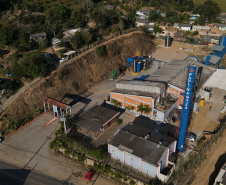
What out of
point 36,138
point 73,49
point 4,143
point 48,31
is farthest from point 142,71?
point 4,143

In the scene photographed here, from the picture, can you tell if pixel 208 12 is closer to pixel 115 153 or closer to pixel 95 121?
pixel 95 121

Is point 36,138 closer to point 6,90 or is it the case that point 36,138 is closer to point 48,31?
point 6,90

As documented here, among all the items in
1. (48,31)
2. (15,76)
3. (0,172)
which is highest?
(48,31)

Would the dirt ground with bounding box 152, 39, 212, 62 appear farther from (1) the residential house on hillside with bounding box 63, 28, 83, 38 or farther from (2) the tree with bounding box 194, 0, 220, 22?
(2) the tree with bounding box 194, 0, 220, 22

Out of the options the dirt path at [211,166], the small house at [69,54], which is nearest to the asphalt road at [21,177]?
the dirt path at [211,166]

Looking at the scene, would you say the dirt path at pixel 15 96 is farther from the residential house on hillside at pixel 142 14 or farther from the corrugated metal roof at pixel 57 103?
the residential house on hillside at pixel 142 14
